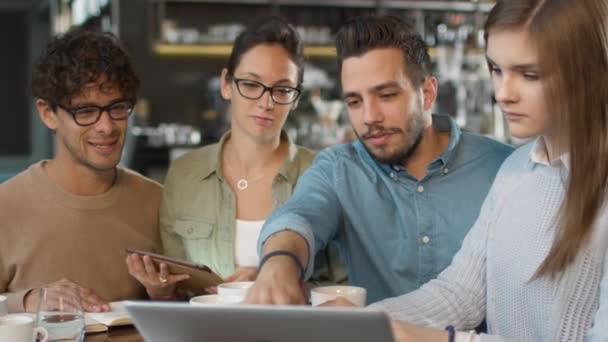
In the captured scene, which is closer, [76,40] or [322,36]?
[76,40]

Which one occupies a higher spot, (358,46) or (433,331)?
(358,46)

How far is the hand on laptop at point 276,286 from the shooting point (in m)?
1.47

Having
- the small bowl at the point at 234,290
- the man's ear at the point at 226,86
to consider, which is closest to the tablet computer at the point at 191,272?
the small bowl at the point at 234,290

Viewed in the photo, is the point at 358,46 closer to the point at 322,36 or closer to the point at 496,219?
the point at 496,219

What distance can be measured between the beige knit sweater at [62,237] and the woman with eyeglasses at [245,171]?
163mm

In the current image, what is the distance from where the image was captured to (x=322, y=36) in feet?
22.2

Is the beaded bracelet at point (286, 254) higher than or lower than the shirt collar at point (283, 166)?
lower

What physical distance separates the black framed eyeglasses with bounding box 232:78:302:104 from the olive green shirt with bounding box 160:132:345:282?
0.19 metres

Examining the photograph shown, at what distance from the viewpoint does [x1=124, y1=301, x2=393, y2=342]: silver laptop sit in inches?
44.7

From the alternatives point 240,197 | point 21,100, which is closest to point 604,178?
point 240,197

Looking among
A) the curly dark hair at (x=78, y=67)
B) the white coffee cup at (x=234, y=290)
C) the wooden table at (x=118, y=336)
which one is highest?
the curly dark hair at (x=78, y=67)

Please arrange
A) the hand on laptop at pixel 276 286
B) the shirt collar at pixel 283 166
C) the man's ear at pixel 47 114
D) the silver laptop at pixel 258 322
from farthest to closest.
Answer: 1. the shirt collar at pixel 283 166
2. the man's ear at pixel 47 114
3. the hand on laptop at pixel 276 286
4. the silver laptop at pixel 258 322

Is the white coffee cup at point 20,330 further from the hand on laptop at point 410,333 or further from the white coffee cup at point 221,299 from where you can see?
the hand on laptop at point 410,333

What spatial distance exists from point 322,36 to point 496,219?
197 inches
